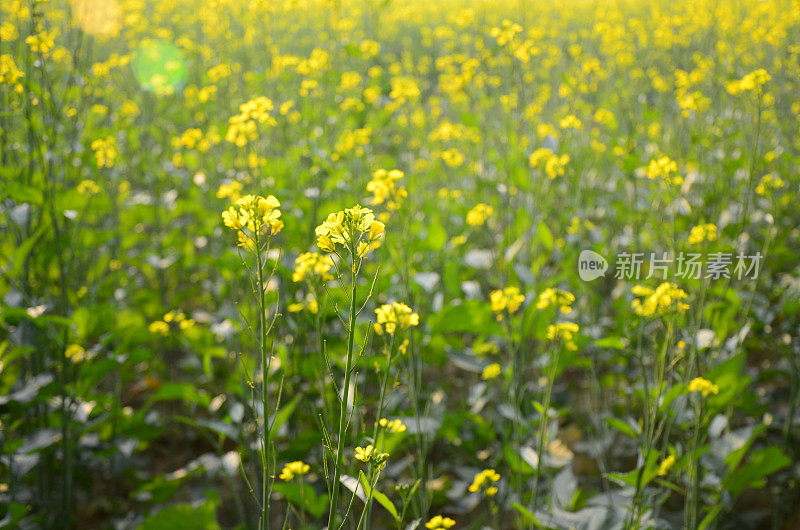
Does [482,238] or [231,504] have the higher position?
[482,238]

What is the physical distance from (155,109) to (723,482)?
452 cm

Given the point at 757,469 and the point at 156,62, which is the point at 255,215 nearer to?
the point at 757,469

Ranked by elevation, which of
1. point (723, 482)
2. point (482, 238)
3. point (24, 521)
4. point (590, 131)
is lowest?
point (24, 521)

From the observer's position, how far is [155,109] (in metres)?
4.76

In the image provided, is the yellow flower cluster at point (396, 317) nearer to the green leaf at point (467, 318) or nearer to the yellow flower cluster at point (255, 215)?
the yellow flower cluster at point (255, 215)

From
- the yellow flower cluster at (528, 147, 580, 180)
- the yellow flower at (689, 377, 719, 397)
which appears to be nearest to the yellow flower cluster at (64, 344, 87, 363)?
the yellow flower cluster at (528, 147, 580, 180)

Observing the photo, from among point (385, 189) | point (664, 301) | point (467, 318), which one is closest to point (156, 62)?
point (467, 318)

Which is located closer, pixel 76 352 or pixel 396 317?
pixel 396 317

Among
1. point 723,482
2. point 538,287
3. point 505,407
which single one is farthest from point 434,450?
point 723,482

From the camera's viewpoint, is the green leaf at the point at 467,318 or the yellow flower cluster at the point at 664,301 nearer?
the yellow flower cluster at the point at 664,301

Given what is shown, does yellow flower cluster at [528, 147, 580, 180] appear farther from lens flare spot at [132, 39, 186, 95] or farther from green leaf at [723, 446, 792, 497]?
lens flare spot at [132, 39, 186, 95]

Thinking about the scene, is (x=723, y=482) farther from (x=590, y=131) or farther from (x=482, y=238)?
(x=590, y=131)

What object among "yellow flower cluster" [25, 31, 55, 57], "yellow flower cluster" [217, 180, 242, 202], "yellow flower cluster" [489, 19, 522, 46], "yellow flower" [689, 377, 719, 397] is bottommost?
"yellow flower" [689, 377, 719, 397]

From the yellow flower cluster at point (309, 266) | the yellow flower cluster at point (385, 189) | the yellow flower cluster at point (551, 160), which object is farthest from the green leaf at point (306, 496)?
the yellow flower cluster at point (551, 160)
